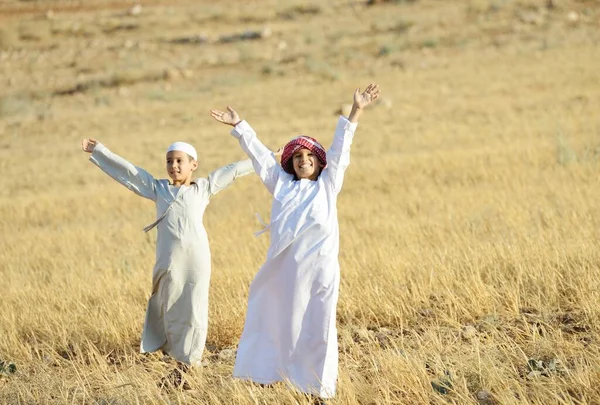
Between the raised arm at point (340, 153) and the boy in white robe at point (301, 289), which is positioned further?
the raised arm at point (340, 153)

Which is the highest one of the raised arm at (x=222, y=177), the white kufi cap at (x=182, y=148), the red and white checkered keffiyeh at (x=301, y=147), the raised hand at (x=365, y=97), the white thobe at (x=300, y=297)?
the raised hand at (x=365, y=97)

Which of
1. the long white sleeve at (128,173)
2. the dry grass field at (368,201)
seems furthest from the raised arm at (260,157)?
the dry grass field at (368,201)

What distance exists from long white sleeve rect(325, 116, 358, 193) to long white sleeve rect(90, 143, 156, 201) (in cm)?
133

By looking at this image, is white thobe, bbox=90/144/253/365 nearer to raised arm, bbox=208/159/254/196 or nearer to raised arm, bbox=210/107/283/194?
raised arm, bbox=208/159/254/196

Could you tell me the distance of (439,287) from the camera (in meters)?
6.62

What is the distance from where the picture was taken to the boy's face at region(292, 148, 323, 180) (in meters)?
4.67

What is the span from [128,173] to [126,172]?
0.05 ft

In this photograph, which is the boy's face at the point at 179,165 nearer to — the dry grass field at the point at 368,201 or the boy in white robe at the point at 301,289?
the boy in white robe at the point at 301,289

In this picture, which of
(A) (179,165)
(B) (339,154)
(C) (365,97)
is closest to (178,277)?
(A) (179,165)

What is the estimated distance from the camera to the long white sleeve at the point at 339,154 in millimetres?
4613

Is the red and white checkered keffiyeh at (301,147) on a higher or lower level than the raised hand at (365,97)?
lower

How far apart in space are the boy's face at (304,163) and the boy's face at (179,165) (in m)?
0.92

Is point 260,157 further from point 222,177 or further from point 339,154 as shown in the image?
point 222,177

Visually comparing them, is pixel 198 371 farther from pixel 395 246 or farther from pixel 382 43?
pixel 382 43
